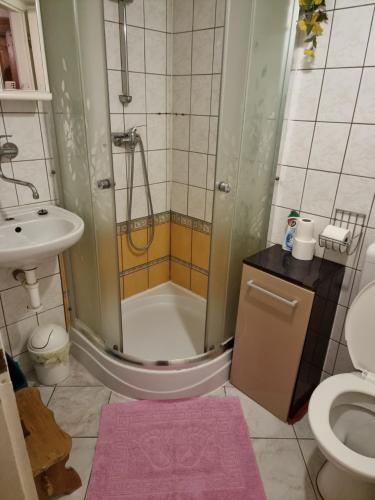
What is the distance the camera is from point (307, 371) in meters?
1.70

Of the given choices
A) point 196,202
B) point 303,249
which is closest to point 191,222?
point 196,202

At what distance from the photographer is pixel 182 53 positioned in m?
2.10

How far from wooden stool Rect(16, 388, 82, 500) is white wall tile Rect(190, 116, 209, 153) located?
64.8 inches

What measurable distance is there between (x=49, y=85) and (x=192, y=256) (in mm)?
1393

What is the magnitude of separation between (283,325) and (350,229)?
0.54 metres

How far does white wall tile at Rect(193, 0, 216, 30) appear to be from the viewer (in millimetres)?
1893

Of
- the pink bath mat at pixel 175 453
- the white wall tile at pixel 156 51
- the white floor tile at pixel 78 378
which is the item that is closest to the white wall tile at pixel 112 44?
the white wall tile at pixel 156 51

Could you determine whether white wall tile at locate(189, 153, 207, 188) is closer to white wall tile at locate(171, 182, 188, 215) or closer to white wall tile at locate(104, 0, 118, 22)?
white wall tile at locate(171, 182, 188, 215)

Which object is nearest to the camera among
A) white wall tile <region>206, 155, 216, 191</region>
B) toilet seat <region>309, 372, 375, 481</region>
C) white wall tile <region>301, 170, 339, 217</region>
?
toilet seat <region>309, 372, 375, 481</region>

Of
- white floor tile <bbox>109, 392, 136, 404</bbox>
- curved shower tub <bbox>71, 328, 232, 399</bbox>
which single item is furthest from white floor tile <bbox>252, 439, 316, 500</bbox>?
white floor tile <bbox>109, 392, 136, 404</bbox>

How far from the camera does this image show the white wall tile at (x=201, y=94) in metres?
2.03

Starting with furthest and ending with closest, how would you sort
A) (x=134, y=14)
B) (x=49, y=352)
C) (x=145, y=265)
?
(x=145, y=265) → (x=134, y=14) → (x=49, y=352)

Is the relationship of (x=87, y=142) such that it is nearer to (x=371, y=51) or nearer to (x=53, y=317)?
(x=53, y=317)

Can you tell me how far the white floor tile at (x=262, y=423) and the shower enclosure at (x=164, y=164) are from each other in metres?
0.21
